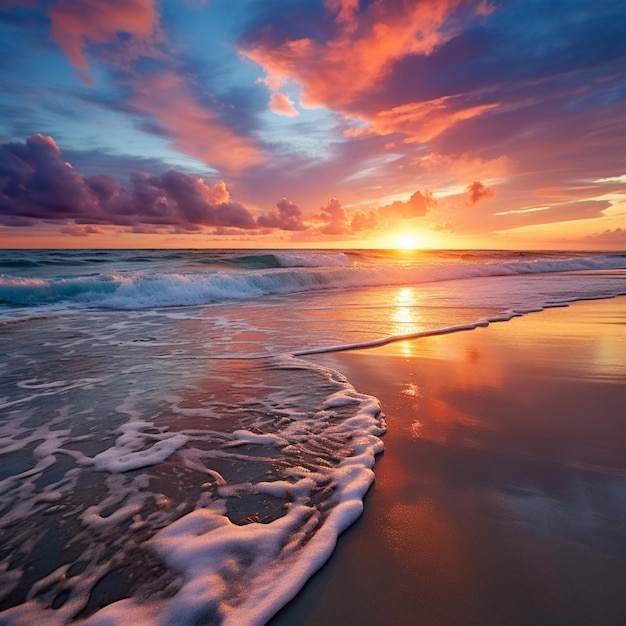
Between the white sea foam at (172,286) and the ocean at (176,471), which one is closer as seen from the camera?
the ocean at (176,471)

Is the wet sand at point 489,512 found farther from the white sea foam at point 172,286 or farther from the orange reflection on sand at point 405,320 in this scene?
the white sea foam at point 172,286

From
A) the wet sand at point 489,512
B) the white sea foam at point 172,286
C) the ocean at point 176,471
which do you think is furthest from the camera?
the white sea foam at point 172,286

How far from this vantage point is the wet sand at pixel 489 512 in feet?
4.94

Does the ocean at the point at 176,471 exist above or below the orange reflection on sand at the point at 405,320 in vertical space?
above

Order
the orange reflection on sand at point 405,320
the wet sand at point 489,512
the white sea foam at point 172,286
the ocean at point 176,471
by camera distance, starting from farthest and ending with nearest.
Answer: the white sea foam at point 172,286 → the orange reflection on sand at point 405,320 → the ocean at point 176,471 → the wet sand at point 489,512

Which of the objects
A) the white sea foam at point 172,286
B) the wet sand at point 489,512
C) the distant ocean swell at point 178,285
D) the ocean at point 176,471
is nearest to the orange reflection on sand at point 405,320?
→ the ocean at point 176,471

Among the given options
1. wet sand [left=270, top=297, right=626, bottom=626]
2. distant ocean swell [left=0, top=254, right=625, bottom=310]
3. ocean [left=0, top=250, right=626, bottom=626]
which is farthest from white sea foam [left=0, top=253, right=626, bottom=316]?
wet sand [left=270, top=297, right=626, bottom=626]

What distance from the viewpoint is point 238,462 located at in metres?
2.60

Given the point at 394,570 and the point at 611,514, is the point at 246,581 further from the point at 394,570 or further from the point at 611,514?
the point at 611,514

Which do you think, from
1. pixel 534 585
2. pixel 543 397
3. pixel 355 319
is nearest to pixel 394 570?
pixel 534 585

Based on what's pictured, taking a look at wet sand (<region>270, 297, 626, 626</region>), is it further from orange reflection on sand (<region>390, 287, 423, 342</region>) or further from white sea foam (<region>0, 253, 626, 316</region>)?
white sea foam (<region>0, 253, 626, 316</region>)

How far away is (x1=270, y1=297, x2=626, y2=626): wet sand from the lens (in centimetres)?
150

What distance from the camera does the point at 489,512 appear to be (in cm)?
202

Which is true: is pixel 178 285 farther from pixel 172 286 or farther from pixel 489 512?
pixel 489 512
